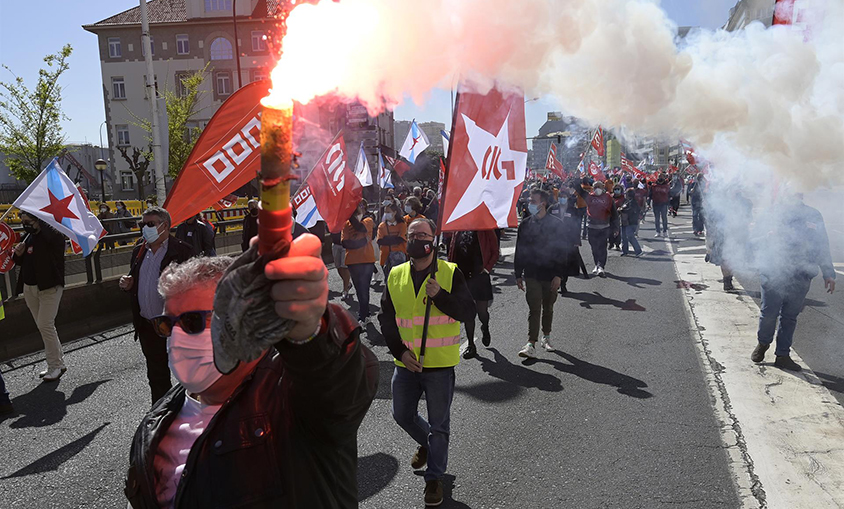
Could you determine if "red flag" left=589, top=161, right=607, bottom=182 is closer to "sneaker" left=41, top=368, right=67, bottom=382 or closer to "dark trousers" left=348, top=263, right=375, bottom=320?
"dark trousers" left=348, top=263, right=375, bottom=320

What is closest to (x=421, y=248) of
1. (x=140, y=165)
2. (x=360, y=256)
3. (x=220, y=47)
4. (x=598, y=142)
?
(x=360, y=256)

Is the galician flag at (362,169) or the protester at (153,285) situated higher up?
the galician flag at (362,169)

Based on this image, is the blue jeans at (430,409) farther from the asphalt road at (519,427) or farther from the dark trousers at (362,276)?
the dark trousers at (362,276)

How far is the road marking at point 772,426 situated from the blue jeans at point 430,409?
2.01m

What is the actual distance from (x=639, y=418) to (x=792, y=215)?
3.26 m

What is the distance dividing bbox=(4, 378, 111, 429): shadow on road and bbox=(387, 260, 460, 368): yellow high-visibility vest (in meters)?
3.72

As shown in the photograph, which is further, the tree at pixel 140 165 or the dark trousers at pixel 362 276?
the tree at pixel 140 165

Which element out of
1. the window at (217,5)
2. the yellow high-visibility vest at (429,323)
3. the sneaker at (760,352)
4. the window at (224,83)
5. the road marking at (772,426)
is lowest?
the road marking at (772,426)

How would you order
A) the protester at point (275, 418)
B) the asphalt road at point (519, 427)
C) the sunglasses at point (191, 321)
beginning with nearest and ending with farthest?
the protester at point (275, 418)
the sunglasses at point (191, 321)
the asphalt road at point (519, 427)

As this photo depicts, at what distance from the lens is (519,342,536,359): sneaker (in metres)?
7.22

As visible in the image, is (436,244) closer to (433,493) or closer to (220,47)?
(433,493)

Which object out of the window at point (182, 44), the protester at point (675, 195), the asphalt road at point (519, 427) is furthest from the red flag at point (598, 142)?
the window at point (182, 44)

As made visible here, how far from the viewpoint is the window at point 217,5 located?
40500mm

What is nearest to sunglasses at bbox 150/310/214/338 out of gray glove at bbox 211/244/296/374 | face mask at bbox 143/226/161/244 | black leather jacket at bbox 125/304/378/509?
black leather jacket at bbox 125/304/378/509
